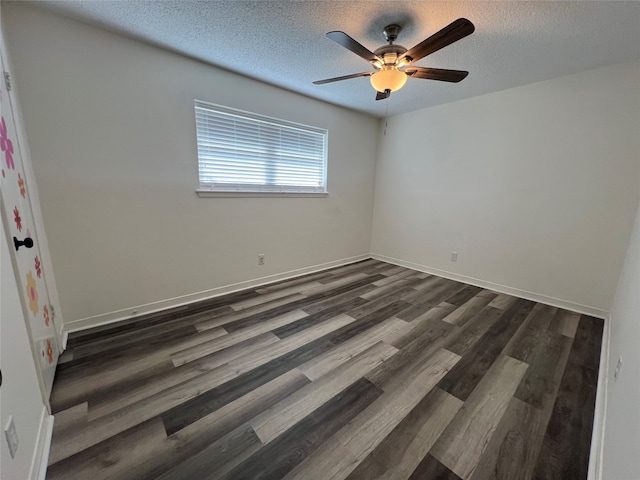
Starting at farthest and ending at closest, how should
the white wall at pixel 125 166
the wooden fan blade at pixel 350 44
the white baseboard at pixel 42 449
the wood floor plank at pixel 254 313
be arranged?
the wood floor plank at pixel 254 313 → the white wall at pixel 125 166 → the wooden fan blade at pixel 350 44 → the white baseboard at pixel 42 449

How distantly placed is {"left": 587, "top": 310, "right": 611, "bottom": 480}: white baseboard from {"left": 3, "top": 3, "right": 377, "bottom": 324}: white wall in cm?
297

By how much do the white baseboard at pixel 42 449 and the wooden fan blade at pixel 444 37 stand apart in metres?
2.77

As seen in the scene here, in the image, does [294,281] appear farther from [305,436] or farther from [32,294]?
[32,294]

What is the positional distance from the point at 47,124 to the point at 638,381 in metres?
3.52

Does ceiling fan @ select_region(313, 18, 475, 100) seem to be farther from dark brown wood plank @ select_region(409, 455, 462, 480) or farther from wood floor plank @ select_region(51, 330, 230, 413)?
wood floor plank @ select_region(51, 330, 230, 413)

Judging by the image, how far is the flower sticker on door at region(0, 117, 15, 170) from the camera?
135 centimetres

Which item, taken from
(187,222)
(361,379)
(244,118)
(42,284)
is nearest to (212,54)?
(244,118)

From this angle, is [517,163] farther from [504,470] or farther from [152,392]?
[152,392]

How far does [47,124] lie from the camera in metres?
1.88

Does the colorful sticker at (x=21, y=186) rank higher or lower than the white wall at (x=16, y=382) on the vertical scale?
higher

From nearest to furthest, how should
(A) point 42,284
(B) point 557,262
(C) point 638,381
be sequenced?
(C) point 638,381, (A) point 42,284, (B) point 557,262

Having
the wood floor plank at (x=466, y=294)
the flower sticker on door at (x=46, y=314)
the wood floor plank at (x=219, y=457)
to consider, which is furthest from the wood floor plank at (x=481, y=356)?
the flower sticker on door at (x=46, y=314)

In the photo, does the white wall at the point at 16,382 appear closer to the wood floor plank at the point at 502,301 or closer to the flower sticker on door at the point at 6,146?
the flower sticker on door at the point at 6,146

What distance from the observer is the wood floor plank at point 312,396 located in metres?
1.38
